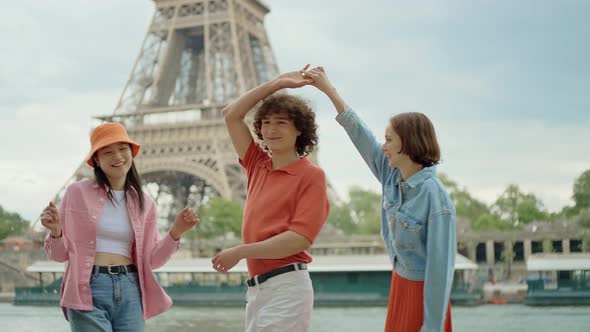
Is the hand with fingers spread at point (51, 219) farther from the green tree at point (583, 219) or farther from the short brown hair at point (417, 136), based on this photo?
the green tree at point (583, 219)

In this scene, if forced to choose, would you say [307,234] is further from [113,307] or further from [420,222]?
[113,307]

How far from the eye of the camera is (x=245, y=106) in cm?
434

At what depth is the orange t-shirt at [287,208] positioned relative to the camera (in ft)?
13.0

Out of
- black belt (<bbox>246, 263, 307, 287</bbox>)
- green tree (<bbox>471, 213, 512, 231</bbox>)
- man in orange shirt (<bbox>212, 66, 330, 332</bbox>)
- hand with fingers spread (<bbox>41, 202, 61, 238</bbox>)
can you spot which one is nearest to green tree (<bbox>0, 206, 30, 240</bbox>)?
green tree (<bbox>471, 213, 512, 231</bbox>)

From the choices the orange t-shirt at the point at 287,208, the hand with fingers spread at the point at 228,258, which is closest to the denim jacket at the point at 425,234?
the orange t-shirt at the point at 287,208

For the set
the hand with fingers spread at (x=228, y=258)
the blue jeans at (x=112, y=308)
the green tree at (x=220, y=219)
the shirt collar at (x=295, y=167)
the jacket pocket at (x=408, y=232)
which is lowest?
the blue jeans at (x=112, y=308)

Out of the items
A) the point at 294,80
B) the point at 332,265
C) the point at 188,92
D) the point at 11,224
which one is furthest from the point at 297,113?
the point at 11,224

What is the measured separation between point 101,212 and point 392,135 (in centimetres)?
148

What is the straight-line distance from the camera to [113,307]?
4398mm

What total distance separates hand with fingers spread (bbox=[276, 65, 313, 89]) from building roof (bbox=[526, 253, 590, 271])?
87.7 feet

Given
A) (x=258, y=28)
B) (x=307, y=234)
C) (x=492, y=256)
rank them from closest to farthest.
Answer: (x=307, y=234) < (x=492, y=256) < (x=258, y=28)

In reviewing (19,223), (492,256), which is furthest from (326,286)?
(19,223)

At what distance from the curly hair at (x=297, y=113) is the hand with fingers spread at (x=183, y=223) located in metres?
0.62

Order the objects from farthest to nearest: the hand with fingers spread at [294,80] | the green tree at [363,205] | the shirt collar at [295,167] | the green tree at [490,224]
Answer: the green tree at [363,205], the green tree at [490,224], the hand with fingers spread at [294,80], the shirt collar at [295,167]
